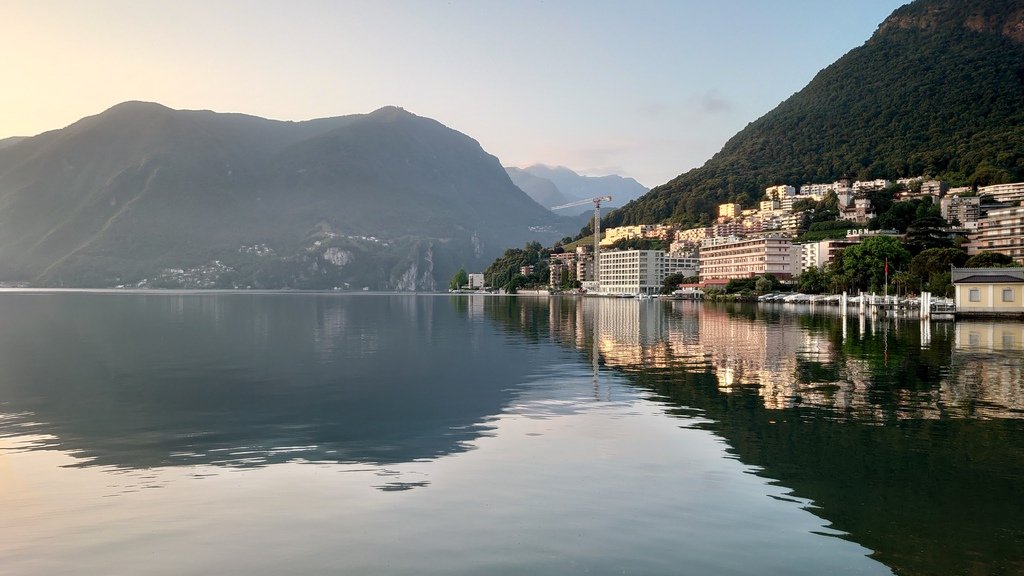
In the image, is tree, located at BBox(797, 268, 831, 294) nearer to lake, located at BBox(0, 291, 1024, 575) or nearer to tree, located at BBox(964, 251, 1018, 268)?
tree, located at BBox(964, 251, 1018, 268)

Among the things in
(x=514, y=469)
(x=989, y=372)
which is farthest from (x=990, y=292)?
(x=514, y=469)

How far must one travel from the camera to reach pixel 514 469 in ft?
55.6

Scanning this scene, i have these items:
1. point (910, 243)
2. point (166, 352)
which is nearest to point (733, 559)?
point (166, 352)

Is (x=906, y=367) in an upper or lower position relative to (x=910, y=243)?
lower

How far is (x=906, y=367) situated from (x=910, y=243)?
147425 mm

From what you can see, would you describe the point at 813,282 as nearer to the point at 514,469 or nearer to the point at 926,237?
the point at 926,237

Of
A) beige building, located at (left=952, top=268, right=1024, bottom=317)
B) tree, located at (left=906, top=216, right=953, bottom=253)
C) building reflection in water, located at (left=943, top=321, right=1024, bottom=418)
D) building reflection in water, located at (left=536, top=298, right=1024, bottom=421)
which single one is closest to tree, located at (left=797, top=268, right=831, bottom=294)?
tree, located at (left=906, top=216, right=953, bottom=253)

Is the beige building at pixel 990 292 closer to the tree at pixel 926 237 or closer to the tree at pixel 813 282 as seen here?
the tree at pixel 813 282

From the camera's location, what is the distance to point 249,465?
17375mm

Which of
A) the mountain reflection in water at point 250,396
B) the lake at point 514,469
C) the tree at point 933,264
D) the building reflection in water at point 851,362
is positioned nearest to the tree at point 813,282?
the tree at point 933,264

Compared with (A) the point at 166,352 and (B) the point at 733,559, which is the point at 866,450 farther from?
(A) the point at 166,352

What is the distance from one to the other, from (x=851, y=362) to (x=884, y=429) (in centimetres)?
1953

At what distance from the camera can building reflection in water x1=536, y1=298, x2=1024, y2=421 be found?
84.8 feet

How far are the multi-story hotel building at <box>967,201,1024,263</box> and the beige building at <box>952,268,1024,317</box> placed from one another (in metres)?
83.1
